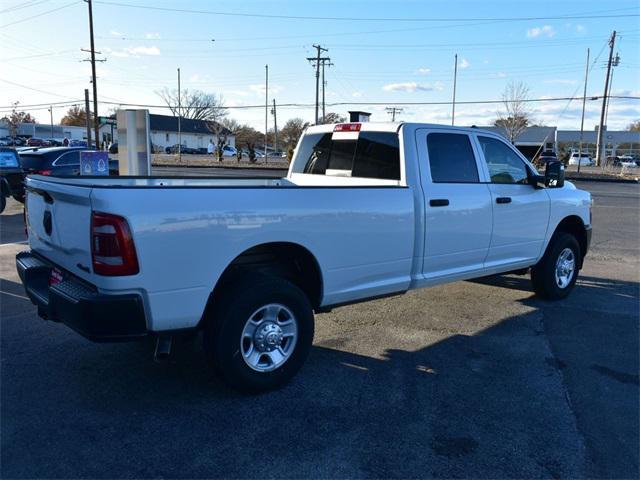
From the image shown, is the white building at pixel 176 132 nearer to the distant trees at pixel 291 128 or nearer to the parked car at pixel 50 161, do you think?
the distant trees at pixel 291 128

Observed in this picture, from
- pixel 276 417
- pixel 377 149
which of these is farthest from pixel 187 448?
pixel 377 149

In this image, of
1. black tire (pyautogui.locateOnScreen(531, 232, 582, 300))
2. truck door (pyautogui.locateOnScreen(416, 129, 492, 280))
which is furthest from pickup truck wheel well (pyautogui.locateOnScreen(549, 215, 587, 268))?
truck door (pyautogui.locateOnScreen(416, 129, 492, 280))

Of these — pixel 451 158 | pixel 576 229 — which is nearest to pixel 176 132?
pixel 576 229

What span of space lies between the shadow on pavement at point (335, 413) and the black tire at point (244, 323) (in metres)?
0.15

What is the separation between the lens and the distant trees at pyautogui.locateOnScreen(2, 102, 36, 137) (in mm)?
95938

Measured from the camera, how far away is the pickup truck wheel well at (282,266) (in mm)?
3854

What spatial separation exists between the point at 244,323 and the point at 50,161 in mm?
12231

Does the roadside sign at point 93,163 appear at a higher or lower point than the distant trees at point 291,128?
lower

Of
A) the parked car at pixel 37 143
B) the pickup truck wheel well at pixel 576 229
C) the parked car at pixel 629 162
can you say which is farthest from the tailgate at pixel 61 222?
the parked car at pixel 37 143

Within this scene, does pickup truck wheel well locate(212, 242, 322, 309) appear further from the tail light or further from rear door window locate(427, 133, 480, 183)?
rear door window locate(427, 133, 480, 183)

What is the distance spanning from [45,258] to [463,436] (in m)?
3.24

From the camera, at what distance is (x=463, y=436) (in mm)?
3371

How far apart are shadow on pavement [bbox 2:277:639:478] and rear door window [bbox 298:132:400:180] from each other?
1709 millimetres

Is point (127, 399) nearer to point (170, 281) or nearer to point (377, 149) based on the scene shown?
point (170, 281)
